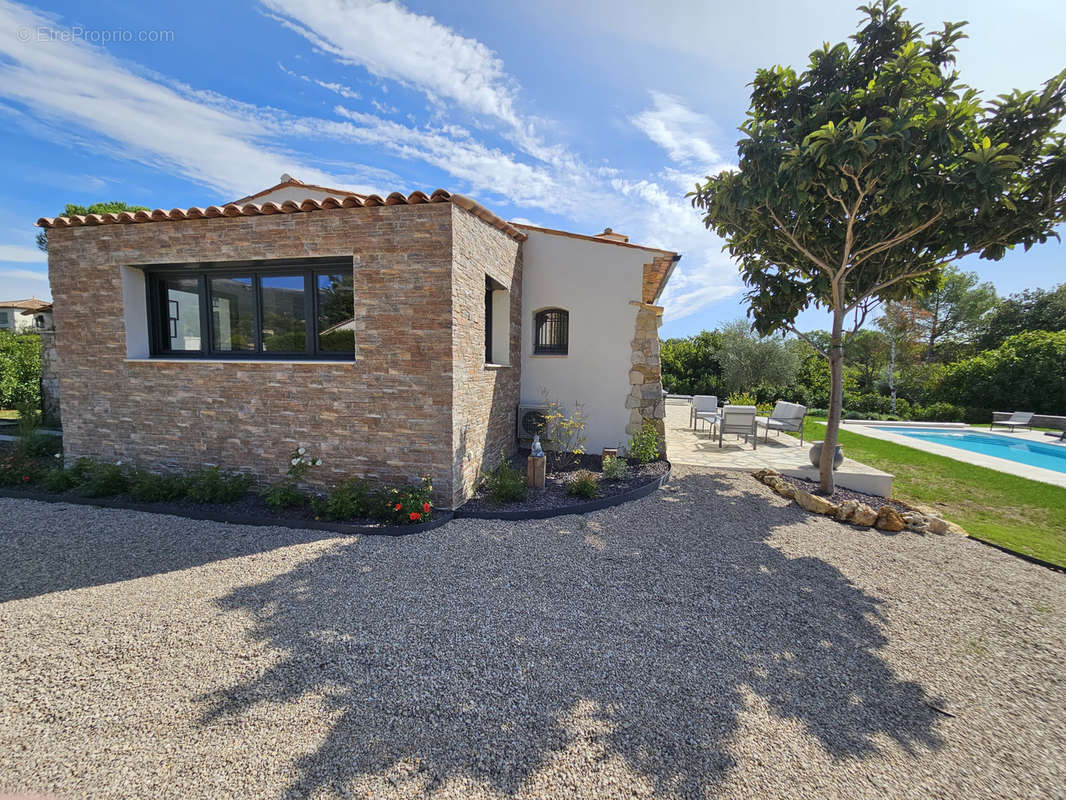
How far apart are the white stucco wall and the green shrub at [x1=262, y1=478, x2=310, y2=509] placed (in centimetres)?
429

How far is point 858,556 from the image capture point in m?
4.86

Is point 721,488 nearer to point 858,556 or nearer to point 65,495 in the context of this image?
point 858,556

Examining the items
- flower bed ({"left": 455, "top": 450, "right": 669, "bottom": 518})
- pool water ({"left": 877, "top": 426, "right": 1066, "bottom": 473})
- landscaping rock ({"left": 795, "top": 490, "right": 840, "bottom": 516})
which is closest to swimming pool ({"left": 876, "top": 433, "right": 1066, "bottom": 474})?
pool water ({"left": 877, "top": 426, "right": 1066, "bottom": 473})

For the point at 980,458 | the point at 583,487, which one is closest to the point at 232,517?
the point at 583,487

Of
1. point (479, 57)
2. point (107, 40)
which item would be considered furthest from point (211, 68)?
point (479, 57)

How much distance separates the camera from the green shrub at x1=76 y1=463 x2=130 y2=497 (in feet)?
18.2

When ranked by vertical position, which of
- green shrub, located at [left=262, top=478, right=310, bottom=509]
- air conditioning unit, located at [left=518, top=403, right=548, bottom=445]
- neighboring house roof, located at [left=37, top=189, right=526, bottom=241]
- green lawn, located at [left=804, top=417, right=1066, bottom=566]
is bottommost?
green lawn, located at [left=804, top=417, right=1066, bottom=566]

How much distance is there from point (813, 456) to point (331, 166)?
11.6 m

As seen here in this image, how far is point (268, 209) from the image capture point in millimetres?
5281

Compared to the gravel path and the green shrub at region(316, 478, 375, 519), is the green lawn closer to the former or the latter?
the gravel path

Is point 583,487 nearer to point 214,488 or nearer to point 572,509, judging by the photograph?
point 572,509

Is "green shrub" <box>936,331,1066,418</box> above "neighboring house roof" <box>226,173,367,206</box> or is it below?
below

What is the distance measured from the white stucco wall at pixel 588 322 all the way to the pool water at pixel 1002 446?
10446 mm

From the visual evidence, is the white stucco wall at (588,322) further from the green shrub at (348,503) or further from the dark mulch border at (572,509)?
the green shrub at (348,503)
